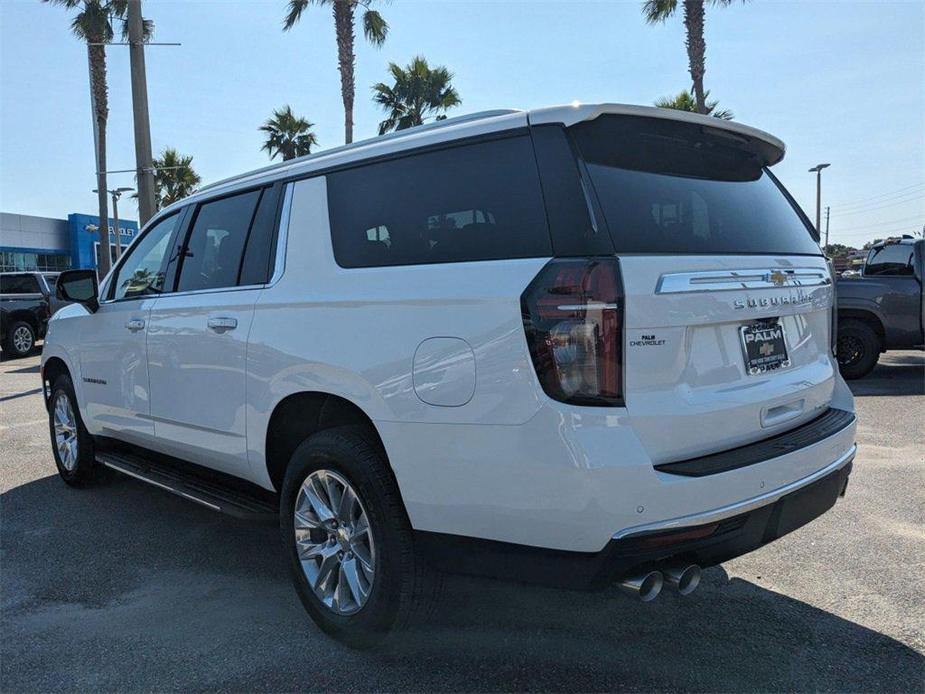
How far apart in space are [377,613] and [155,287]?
8.10 ft

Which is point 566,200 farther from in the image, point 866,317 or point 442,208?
point 866,317

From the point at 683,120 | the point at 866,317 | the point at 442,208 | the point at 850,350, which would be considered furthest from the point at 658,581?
the point at 866,317

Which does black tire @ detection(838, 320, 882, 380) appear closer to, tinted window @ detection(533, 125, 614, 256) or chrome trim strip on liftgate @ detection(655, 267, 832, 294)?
chrome trim strip on liftgate @ detection(655, 267, 832, 294)

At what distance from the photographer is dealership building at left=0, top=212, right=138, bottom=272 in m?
37.4

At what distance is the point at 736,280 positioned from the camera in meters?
2.52

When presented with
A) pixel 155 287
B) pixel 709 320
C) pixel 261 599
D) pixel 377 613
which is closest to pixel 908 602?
pixel 709 320

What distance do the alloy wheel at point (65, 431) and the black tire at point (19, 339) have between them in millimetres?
11808

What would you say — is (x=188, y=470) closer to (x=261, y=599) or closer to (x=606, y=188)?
(x=261, y=599)

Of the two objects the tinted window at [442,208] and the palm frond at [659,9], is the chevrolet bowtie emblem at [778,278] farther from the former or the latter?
the palm frond at [659,9]

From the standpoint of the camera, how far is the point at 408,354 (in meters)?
2.53

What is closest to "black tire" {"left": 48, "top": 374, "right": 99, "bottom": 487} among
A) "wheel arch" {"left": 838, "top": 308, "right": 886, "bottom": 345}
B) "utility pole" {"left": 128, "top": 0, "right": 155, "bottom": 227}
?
"utility pole" {"left": 128, "top": 0, "right": 155, "bottom": 227}

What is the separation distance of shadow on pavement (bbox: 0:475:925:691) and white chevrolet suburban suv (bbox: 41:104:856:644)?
260mm

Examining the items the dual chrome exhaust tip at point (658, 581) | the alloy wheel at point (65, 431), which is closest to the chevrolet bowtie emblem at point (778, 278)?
the dual chrome exhaust tip at point (658, 581)

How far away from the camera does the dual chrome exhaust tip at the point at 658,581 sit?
228cm
